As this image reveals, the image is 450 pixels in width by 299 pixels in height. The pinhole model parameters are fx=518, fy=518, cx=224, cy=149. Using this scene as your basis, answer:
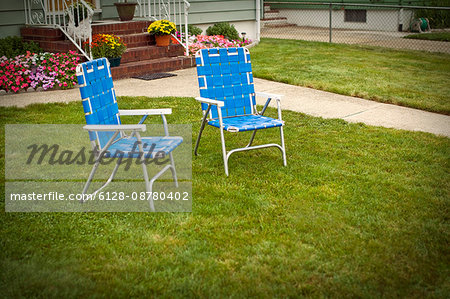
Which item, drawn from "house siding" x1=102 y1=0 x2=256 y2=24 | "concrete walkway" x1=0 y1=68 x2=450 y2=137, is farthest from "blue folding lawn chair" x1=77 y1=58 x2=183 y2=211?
"house siding" x1=102 y1=0 x2=256 y2=24

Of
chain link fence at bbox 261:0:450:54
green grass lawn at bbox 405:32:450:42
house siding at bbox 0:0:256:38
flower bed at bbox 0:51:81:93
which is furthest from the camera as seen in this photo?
green grass lawn at bbox 405:32:450:42

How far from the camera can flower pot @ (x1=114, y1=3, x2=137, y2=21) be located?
33.4 ft

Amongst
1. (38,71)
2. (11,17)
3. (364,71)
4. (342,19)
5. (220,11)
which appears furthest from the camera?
(342,19)

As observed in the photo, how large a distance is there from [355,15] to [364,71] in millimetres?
9246

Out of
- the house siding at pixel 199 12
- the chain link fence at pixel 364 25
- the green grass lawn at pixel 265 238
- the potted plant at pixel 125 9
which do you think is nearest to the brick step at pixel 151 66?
the potted plant at pixel 125 9

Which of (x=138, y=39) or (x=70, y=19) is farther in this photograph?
(x=138, y=39)

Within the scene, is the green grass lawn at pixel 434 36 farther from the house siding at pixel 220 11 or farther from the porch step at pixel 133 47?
the porch step at pixel 133 47

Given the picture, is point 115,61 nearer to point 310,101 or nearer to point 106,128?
point 310,101

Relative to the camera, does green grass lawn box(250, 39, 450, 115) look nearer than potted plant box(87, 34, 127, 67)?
Yes

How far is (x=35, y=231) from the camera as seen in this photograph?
3.44 m

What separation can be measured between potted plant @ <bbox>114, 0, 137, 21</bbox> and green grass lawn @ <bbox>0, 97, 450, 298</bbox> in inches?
247

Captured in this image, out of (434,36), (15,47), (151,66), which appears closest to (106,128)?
(151,66)

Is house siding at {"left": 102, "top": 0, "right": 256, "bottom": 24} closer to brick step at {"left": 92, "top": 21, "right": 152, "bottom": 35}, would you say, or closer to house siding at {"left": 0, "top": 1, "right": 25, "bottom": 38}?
brick step at {"left": 92, "top": 21, "right": 152, "bottom": 35}

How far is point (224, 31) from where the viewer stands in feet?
40.7
